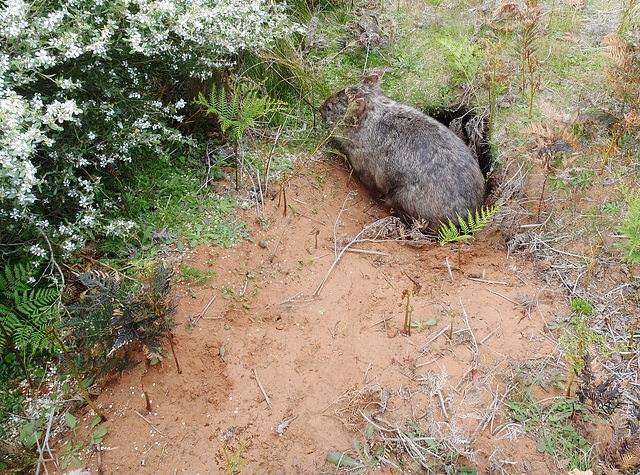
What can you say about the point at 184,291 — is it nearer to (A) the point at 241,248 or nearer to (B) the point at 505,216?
(A) the point at 241,248

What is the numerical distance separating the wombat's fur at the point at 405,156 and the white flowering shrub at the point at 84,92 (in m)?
1.35

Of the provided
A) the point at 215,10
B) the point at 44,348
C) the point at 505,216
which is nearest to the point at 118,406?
the point at 44,348

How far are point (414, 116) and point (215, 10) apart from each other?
234 centimetres

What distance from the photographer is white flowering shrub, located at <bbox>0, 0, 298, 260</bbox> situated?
2.53 meters

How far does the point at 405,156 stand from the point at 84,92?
281cm

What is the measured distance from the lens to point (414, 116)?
15.8 feet

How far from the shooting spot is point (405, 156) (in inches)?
182

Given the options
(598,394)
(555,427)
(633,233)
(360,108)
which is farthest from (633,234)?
(360,108)

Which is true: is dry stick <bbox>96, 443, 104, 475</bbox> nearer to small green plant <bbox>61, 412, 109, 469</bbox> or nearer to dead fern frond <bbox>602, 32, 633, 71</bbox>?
small green plant <bbox>61, 412, 109, 469</bbox>

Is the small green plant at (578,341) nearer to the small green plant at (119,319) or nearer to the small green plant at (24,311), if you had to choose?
the small green plant at (119,319)

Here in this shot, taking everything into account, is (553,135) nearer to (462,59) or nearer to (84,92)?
(462,59)

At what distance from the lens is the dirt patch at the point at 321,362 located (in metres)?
2.60

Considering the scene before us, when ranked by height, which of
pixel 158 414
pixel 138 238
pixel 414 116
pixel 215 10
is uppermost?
pixel 215 10

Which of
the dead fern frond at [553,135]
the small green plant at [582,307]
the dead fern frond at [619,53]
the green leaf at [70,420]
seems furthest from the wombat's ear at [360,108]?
the green leaf at [70,420]
